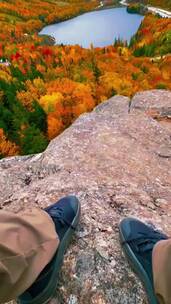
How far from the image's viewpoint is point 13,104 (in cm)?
6644

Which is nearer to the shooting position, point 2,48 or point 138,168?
point 138,168

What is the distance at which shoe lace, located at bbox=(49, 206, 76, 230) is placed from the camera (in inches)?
271

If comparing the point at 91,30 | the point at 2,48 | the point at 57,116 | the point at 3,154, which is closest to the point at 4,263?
the point at 3,154

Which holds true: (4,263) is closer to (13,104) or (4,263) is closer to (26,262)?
(26,262)

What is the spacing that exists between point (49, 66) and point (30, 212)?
10257 centimetres

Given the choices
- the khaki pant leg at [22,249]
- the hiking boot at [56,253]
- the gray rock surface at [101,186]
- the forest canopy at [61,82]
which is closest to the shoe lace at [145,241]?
the gray rock surface at [101,186]

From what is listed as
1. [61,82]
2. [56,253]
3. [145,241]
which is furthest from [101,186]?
[61,82]

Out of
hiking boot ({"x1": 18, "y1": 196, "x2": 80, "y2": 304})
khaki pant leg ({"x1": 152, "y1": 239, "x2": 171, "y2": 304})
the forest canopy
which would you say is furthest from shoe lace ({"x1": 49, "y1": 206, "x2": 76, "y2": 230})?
the forest canopy

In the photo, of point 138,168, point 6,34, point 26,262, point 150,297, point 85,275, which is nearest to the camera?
point 26,262

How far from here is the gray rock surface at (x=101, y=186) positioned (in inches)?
260

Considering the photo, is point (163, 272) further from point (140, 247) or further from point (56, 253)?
point (56, 253)

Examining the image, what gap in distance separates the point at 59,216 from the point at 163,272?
248cm

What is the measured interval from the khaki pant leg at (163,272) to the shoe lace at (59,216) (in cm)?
200

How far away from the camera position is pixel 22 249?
506 centimetres
